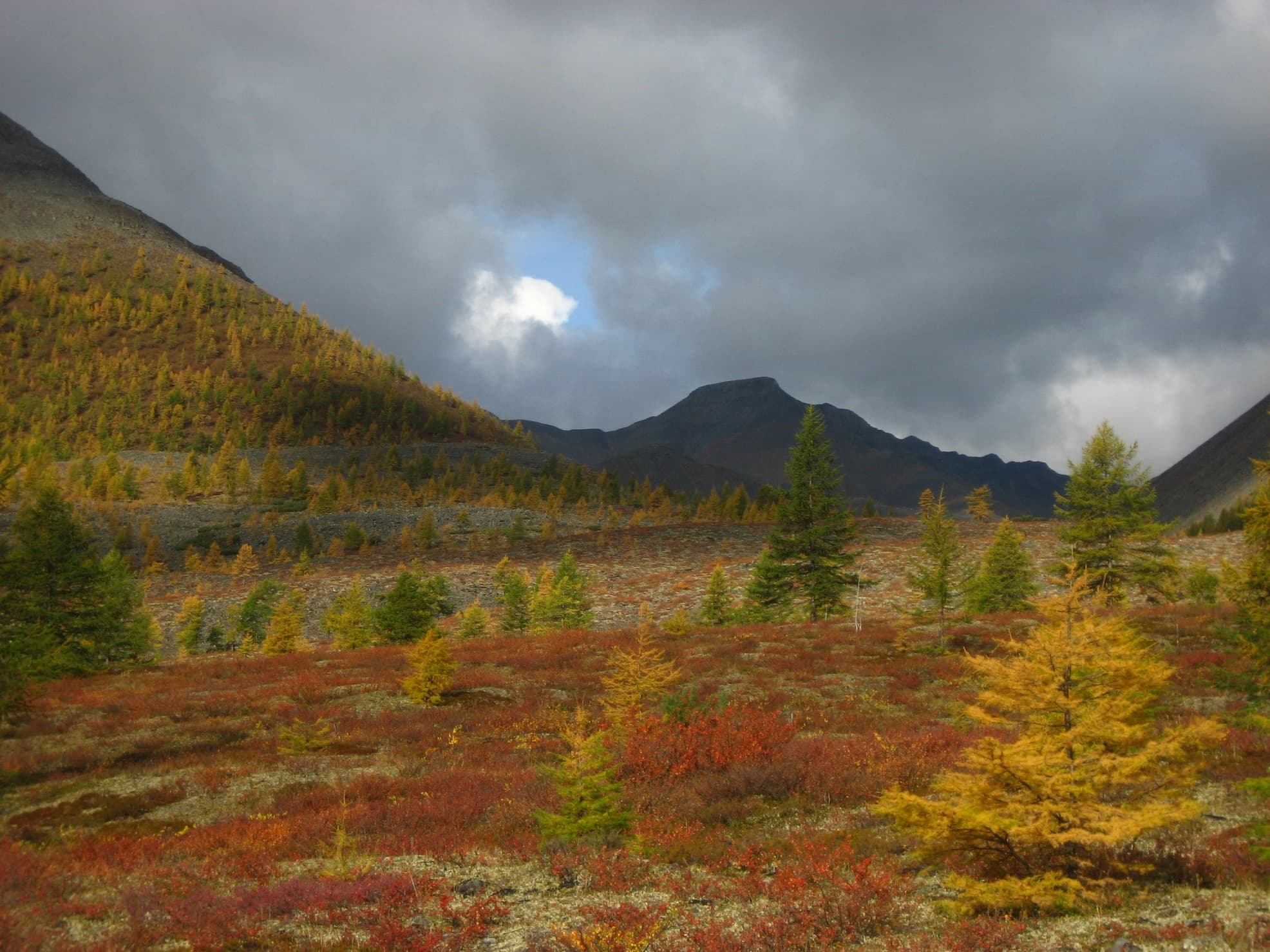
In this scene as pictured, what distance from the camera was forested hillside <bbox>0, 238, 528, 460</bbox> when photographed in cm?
14312

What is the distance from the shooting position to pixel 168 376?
156 meters

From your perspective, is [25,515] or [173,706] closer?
[173,706]

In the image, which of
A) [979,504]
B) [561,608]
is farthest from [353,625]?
[979,504]

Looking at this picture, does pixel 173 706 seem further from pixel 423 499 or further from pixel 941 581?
pixel 423 499

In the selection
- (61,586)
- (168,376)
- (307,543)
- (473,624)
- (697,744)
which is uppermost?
(168,376)

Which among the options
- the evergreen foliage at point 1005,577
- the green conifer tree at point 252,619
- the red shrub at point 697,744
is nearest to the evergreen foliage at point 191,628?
the green conifer tree at point 252,619

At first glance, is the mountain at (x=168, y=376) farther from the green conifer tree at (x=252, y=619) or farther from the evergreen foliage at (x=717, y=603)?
the evergreen foliage at (x=717, y=603)

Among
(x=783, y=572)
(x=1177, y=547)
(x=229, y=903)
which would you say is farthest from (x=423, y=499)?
(x=229, y=903)

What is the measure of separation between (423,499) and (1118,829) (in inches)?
4349

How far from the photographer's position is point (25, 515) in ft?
89.2

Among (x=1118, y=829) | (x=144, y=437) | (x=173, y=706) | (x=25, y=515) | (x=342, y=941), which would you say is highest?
(x=144, y=437)

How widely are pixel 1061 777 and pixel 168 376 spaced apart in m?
186

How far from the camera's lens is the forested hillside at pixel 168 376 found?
5635 inches

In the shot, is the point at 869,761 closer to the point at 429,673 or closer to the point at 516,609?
the point at 429,673
